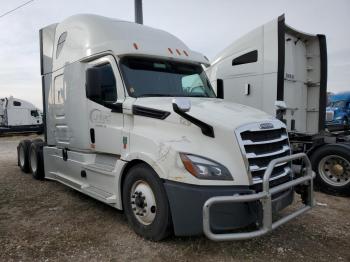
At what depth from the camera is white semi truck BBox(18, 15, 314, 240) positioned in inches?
143

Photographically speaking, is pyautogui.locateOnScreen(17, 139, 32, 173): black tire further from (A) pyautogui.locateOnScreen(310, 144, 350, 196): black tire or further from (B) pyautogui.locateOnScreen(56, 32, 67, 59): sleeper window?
(A) pyautogui.locateOnScreen(310, 144, 350, 196): black tire

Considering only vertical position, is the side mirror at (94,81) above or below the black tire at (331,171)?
above

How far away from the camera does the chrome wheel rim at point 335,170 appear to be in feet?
21.7

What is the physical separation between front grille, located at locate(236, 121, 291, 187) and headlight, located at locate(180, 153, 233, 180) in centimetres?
33

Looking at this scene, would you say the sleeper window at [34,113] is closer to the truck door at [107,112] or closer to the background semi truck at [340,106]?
the background semi truck at [340,106]

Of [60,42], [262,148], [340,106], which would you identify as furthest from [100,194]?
[340,106]

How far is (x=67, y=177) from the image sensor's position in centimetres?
656

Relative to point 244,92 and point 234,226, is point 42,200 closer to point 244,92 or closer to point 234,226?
point 234,226

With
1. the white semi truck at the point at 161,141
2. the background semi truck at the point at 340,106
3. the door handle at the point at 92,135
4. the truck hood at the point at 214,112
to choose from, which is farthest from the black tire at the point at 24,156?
the background semi truck at the point at 340,106

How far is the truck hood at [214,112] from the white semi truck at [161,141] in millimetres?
14

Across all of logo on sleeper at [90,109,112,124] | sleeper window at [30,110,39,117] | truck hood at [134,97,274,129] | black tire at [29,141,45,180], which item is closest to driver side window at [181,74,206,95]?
truck hood at [134,97,274,129]

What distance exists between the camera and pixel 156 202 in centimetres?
403

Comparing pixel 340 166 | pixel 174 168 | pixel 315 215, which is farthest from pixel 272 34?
pixel 174 168

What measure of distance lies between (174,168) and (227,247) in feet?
4.11
